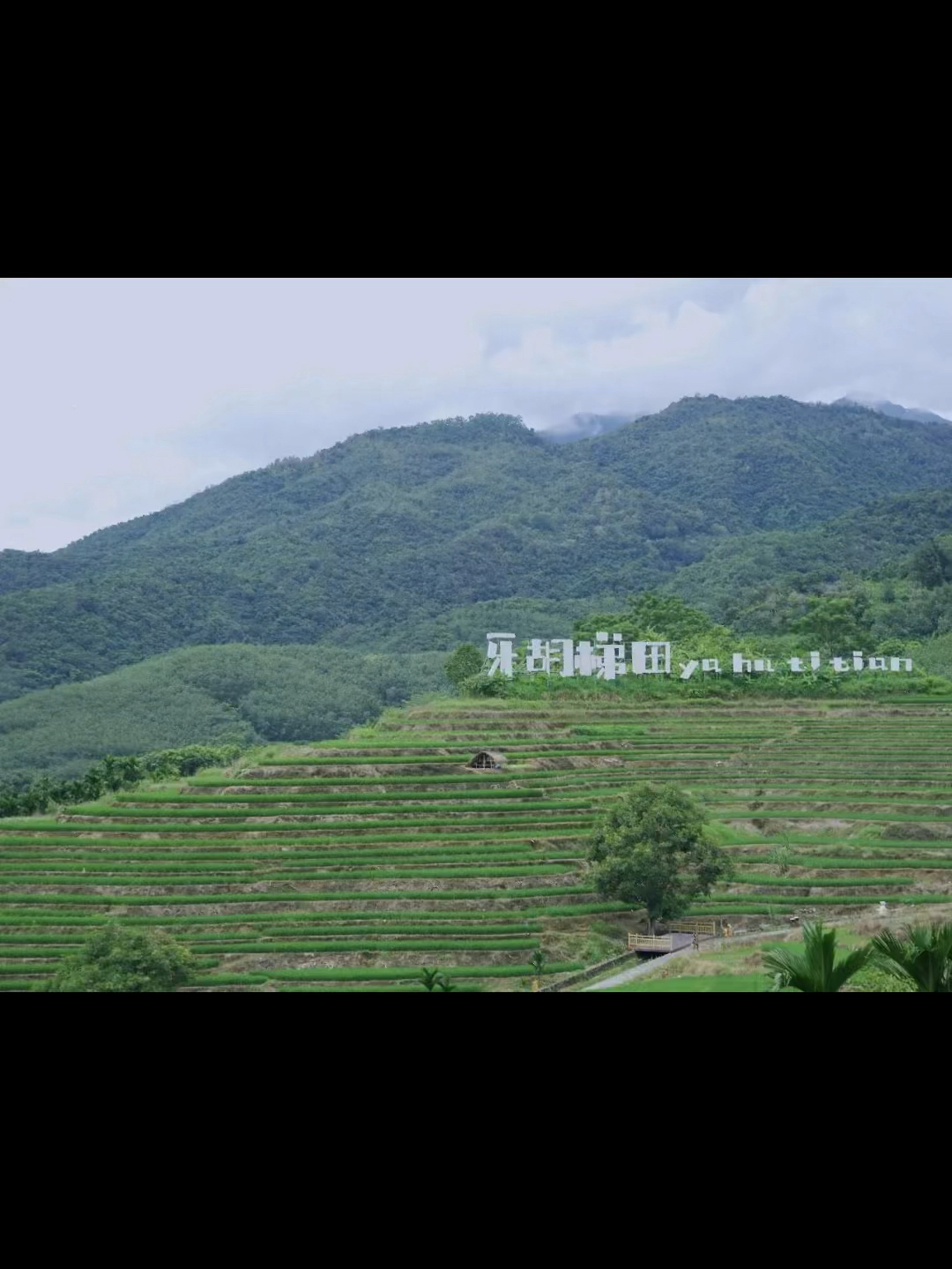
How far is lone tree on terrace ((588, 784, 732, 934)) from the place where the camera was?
9.38 m

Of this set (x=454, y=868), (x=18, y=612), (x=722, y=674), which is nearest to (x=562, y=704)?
(x=722, y=674)

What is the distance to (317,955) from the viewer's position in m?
9.93

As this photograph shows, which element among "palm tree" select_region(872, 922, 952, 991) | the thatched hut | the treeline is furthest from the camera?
the treeline

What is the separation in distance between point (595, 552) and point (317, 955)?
775 cm

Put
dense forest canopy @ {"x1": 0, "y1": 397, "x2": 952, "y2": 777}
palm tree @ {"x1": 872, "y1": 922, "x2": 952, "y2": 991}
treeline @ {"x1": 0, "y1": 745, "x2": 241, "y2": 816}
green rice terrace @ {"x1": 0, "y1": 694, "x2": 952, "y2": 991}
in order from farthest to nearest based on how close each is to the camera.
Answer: dense forest canopy @ {"x1": 0, "y1": 397, "x2": 952, "y2": 777} < treeline @ {"x1": 0, "y1": 745, "x2": 241, "y2": 816} < green rice terrace @ {"x1": 0, "y1": 694, "x2": 952, "y2": 991} < palm tree @ {"x1": 872, "y1": 922, "x2": 952, "y2": 991}

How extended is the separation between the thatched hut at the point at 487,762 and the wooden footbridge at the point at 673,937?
2550 mm

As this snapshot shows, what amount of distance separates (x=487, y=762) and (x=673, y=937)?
2787mm

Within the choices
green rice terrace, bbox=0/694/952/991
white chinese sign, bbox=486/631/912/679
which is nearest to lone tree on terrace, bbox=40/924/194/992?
green rice terrace, bbox=0/694/952/991

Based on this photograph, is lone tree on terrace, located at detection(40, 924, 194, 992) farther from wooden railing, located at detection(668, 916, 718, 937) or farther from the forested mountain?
the forested mountain

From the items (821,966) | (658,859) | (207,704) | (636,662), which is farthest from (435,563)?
(821,966)

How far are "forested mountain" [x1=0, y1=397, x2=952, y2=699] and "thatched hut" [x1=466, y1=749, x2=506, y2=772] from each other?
297cm
